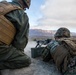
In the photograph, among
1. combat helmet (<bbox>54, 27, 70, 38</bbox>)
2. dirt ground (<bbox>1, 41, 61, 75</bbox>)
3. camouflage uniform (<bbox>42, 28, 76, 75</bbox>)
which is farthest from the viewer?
combat helmet (<bbox>54, 27, 70, 38</bbox>)

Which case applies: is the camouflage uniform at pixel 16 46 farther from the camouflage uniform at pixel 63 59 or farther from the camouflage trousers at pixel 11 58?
the camouflage uniform at pixel 63 59

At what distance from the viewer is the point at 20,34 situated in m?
4.30

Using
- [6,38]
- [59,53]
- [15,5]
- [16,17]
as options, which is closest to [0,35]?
[6,38]

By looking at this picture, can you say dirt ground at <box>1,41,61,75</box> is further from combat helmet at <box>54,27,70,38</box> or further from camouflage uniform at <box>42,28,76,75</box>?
combat helmet at <box>54,27,70,38</box>

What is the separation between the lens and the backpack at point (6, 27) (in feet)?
13.6

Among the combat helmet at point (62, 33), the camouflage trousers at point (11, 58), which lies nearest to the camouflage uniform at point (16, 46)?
the camouflage trousers at point (11, 58)

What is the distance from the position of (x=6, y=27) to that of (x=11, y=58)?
57 cm

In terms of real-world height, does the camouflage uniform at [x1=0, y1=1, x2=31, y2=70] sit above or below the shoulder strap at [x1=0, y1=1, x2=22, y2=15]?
below

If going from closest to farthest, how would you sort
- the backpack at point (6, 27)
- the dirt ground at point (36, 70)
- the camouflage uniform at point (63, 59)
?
the camouflage uniform at point (63, 59) < the backpack at point (6, 27) < the dirt ground at point (36, 70)

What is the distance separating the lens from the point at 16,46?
14.2 feet

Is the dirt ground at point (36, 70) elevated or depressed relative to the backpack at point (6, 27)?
depressed

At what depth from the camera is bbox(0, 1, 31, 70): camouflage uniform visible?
Result: 4.19 metres

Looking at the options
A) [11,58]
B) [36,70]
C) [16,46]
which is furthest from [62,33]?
[11,58]

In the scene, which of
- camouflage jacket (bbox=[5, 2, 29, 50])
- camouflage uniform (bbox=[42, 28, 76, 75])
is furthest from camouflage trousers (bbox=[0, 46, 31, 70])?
camouflage uniform (bbox=[42, 28, 76, 75])
